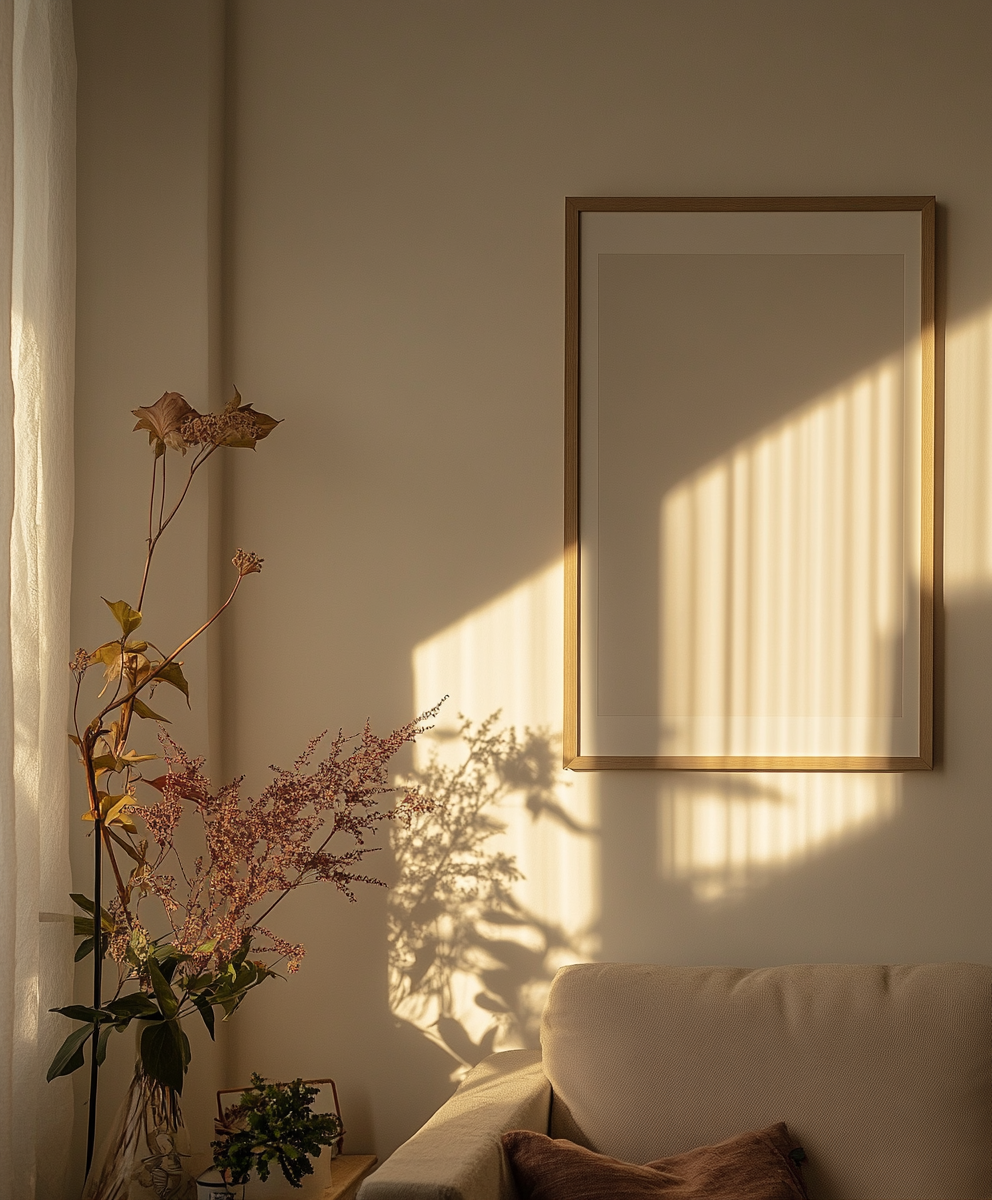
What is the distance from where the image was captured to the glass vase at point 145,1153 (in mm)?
1811

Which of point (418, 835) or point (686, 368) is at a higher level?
point (686, 368)

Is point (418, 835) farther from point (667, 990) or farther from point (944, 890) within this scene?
point (944, 890)

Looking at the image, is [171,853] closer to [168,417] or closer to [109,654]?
[109,654]

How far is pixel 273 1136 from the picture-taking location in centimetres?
182

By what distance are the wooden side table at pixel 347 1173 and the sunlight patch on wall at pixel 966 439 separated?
65.6 inches

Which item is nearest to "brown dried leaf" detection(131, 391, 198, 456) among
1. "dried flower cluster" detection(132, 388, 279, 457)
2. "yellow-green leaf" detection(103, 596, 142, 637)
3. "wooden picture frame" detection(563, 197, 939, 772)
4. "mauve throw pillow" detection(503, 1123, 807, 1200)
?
"dried flower cluster" detection(132, 388, 279, 457)

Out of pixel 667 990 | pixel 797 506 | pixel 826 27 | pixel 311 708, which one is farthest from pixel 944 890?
pixel 826 27

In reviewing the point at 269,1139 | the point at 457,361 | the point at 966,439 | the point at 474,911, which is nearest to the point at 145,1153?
the point at 269,1139

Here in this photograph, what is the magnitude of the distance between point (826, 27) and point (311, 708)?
1816 mm

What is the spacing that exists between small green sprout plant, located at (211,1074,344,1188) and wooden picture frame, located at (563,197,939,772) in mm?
A: 824

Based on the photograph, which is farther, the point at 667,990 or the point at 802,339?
the point at 802,339

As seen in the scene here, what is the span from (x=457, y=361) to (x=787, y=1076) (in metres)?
1.53

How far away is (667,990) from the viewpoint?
198 centimetres

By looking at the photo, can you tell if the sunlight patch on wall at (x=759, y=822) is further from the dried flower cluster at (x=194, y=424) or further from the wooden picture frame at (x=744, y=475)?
the dried flower cluster at (x=194, y=424)
